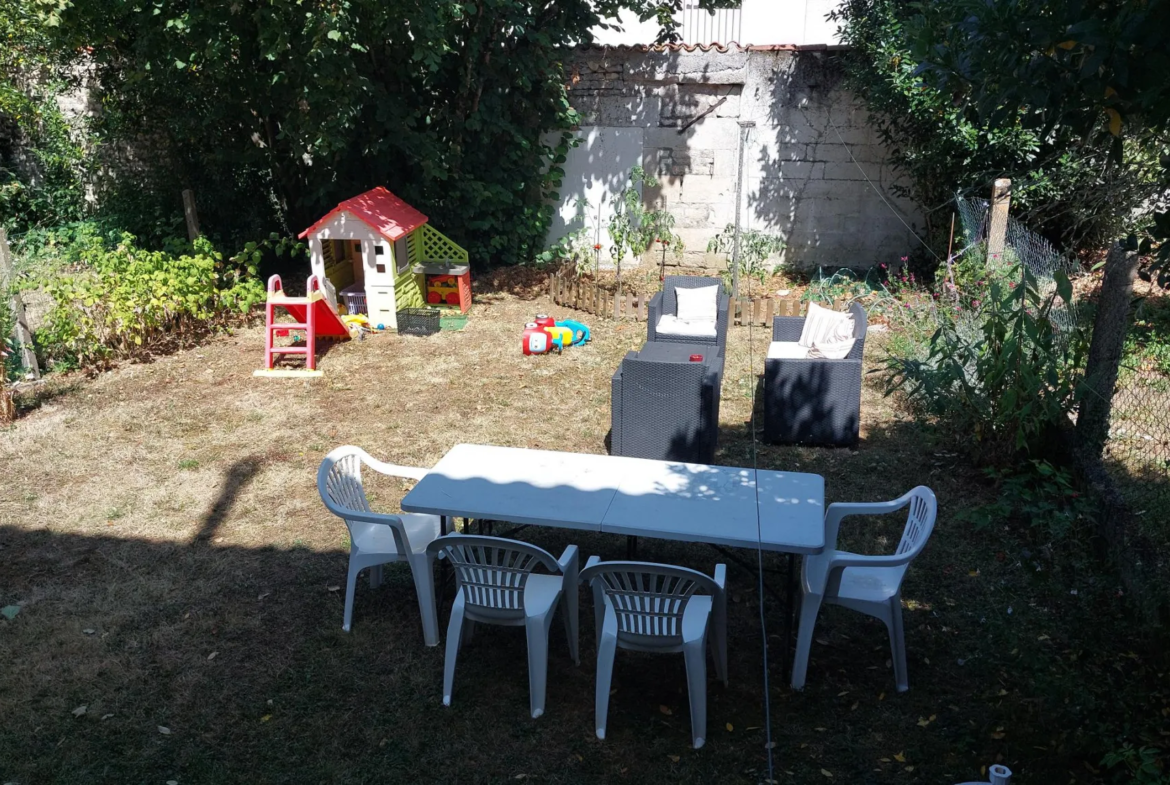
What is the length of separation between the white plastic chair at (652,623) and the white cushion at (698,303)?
4.98m

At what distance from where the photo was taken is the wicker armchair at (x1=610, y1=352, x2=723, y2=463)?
6.15m

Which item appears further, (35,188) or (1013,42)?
(35,188)

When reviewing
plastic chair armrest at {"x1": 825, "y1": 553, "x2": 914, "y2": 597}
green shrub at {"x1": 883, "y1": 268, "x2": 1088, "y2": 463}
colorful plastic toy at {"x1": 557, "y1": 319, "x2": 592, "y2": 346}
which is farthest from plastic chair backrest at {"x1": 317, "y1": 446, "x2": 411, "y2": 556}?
colorful plastic toy at {"x1": 557, "y1": 319, "x2": 592, "y2": 346}

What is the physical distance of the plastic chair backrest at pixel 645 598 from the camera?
364cm

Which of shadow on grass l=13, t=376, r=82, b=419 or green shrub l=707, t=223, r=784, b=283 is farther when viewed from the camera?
green shrub l=707, t=223, r=784, b=283

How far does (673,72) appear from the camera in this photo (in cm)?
1171

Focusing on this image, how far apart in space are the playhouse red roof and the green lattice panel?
43cm

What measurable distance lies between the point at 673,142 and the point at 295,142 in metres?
4.75

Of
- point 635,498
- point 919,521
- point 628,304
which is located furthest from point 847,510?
point 628,304

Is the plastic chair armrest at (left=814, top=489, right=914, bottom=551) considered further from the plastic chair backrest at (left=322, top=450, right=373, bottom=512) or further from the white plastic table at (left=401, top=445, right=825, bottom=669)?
the plastic chair backrest at (left=322, top=450, right=373, bottom=512)

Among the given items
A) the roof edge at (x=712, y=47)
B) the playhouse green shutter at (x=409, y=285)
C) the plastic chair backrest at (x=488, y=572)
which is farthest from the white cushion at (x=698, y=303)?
the plastic chair backrest at (x=488, y=572)

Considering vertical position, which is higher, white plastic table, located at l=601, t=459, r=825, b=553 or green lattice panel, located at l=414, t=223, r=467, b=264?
green lattice panel, located at l=414, t=223, r=467, b=264

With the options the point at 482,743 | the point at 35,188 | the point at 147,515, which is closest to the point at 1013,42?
the point at 482,743

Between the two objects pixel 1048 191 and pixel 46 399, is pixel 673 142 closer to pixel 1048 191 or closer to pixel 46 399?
pixel 1048 191
